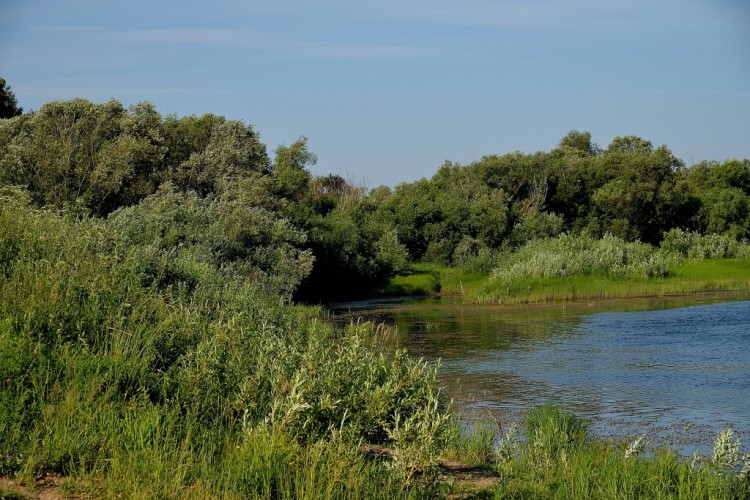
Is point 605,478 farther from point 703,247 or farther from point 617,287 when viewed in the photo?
point 703,247

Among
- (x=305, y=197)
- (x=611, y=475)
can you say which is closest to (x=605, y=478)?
(x=611, y=475)

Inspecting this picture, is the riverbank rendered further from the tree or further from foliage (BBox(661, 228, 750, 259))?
the tree

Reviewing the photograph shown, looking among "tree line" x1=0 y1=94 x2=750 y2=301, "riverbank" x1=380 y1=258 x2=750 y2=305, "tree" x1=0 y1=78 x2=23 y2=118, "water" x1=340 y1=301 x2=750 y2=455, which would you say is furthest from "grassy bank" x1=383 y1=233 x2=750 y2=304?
"tree" x1=0 y1=78 x2=23 y2=118

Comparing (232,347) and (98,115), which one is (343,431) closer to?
(232,347)

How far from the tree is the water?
31.0 m

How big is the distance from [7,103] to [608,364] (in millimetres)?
44690

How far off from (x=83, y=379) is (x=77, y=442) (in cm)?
97

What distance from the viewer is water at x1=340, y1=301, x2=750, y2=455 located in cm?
1584

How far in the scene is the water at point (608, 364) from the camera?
1584cm

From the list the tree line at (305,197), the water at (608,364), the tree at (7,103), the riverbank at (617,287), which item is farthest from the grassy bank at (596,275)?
the tree at (7,103)

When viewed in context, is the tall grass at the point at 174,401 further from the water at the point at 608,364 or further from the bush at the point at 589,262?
the bush at the point at 589,262

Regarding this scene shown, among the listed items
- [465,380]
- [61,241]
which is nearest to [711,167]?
[465,380]

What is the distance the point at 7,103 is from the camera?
179 ft

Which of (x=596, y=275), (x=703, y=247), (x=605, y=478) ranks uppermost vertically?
(x=703, y=247)
